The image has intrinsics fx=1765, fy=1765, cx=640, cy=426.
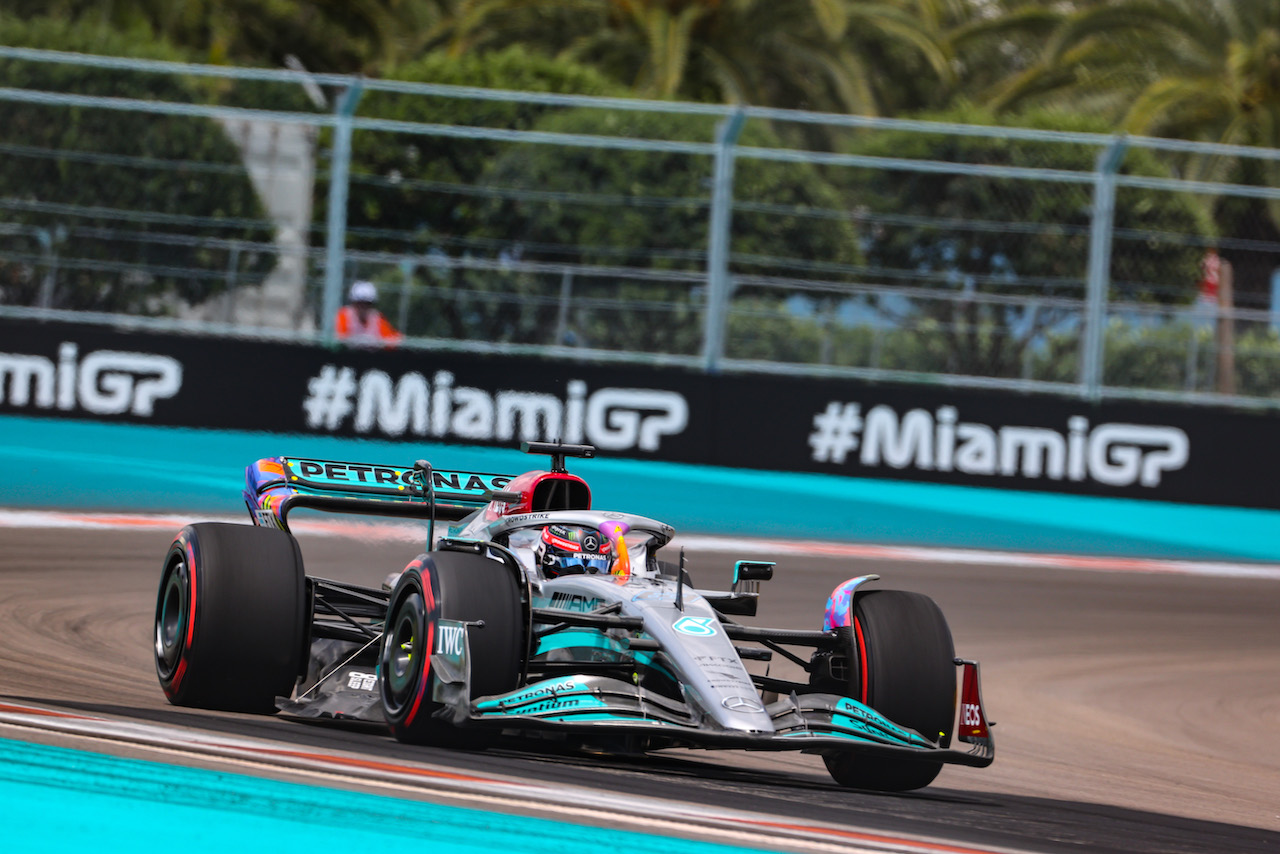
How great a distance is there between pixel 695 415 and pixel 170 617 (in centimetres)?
782

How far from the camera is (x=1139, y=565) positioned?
1401 centimetres

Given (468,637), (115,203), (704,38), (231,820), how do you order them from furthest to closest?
(704,38), (115,203), (468,637), (231,820)

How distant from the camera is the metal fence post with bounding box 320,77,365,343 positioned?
555 inches

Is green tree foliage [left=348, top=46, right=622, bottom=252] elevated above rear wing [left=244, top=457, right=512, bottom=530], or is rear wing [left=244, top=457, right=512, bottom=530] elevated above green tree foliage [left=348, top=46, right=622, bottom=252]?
green tree foliage [left=348, top=46, right=622, bottom=252]

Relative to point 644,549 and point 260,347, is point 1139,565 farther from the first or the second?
point 644,549

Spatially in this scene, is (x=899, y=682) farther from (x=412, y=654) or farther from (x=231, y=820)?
(x=231, y=820)

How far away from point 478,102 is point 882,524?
28.0 feet

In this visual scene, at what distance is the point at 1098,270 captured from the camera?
14.4 meters

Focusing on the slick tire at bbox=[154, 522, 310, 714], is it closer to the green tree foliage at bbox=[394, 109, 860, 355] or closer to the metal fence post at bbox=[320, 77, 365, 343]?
the green tree foliage at bbox=[394, 109, 860, 355]

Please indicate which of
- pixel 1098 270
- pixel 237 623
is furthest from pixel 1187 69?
pixel 237 623

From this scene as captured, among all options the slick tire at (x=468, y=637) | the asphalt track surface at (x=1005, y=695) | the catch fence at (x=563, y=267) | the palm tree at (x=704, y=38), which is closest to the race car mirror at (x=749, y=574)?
the asphalt track surface at (x=1005, y=695)

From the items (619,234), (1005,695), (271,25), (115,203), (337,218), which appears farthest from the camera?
(271,25)

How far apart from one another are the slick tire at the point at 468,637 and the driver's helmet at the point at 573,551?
487 mm

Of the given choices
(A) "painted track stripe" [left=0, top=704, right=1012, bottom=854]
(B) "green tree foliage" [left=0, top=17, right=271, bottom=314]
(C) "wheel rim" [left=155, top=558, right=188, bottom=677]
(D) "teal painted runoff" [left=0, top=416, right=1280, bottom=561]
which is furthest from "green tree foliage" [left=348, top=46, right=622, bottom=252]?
(A) "painted track stripe" [left=0, top=704, right=1012, bottom=854]
